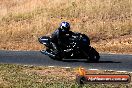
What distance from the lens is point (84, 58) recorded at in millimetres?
20094

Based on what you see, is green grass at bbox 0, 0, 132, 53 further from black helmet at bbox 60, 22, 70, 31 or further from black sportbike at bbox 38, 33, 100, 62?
black helmet at bbox 60, 22, 70, 31

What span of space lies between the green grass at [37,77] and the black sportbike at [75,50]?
2.13 meters

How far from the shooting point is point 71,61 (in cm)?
2009

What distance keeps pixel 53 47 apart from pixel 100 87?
24.0 ft

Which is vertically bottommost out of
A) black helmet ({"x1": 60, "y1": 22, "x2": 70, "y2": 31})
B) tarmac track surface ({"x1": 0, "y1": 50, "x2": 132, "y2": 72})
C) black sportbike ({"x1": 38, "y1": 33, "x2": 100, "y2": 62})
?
tarmac track surface ({"x1": 0, "y1": 50, "x2": 132, "y2": 72})

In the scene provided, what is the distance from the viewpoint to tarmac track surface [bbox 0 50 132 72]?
18573mm

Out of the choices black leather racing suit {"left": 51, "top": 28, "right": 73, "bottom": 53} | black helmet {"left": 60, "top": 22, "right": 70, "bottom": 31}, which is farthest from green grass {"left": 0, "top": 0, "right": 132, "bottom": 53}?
black helmet {"left": 60, "top": 22, "right": 70, "bottom": 31}

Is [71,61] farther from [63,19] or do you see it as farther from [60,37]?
[63,19]

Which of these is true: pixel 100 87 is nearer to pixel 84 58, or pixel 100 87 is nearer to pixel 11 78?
pixel 11 78

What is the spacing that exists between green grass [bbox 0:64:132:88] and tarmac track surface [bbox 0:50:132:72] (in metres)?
1.24

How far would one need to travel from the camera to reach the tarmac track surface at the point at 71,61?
18.6 m

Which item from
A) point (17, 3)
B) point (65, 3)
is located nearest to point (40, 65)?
point (65, 3)

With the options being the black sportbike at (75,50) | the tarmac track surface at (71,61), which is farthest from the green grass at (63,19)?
the black sportbike at (75,50)

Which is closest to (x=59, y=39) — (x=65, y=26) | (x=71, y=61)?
(x=65, y=26)
